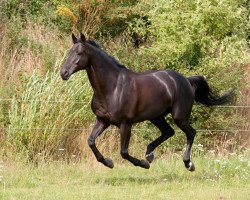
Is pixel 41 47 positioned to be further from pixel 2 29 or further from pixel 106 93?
pixel 106 93

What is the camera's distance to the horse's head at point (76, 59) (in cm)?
1023

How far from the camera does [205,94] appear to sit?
482 inches

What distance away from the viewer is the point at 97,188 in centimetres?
1018

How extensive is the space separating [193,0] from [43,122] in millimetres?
4295

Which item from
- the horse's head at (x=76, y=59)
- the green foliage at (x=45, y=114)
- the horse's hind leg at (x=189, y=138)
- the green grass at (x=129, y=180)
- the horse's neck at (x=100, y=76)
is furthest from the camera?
the green foliage at (x=45, y=114)

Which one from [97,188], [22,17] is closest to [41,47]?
[22,17]

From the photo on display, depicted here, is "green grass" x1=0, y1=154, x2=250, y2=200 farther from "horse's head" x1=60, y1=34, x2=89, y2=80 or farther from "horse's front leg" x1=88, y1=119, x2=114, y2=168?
"horse's head" x1=60, y1=34, x2=89, y2=80

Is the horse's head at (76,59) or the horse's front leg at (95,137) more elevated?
the horse's head at (76,59)

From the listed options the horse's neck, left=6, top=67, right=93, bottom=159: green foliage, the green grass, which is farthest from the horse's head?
left=6, top=67, right=93, bottom=159: green foliage

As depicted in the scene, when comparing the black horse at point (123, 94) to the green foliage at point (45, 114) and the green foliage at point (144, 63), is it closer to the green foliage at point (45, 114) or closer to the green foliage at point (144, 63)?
the green foliage at point (45, 114)

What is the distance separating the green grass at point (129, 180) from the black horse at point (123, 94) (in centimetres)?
41

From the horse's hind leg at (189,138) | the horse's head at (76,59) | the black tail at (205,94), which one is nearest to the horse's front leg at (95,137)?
the horse's head at (76,59)

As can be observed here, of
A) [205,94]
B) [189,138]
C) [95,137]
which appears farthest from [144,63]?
[95,137]

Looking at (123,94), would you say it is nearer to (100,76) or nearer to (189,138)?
(100,76)
